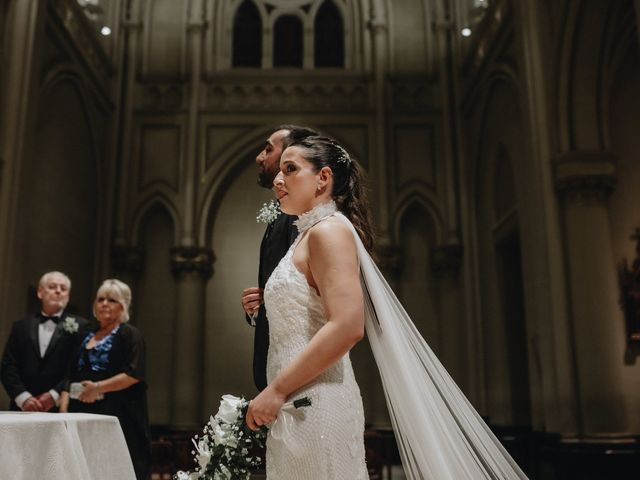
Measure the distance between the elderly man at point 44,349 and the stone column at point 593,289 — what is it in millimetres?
5011

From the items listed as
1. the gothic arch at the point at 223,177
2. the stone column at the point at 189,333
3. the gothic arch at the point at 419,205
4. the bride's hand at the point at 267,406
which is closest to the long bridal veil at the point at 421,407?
the bride's hand at the point at 267,406

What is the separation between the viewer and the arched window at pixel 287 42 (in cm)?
1311

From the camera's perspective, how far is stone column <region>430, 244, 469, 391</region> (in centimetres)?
1146

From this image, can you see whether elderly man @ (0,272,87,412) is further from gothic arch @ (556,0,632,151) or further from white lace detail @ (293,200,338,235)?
gothic arch @ (556,0,632,151)

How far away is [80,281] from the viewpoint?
1083cm

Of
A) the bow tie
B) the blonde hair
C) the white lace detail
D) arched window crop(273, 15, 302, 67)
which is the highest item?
arched window crop(273, 15, 302, 67)

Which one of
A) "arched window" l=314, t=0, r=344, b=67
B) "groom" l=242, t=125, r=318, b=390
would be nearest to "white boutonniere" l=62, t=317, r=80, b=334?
"groom" l=242, t=125, r=318, b=390

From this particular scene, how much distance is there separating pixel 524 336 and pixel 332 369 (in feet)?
30.9

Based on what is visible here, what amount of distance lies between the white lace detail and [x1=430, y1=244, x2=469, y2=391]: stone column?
9.81 metres

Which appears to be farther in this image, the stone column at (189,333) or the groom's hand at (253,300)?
the stone column at (189,333)

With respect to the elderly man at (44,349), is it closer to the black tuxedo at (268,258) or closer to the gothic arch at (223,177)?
the black tuxedo at (268,258)

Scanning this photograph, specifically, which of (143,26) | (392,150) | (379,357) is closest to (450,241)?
(392,150)

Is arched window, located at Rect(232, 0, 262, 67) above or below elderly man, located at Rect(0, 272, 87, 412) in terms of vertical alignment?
above

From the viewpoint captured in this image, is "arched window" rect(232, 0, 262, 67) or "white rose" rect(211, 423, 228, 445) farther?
"arched window" rect(232, 0, 262, 67)
